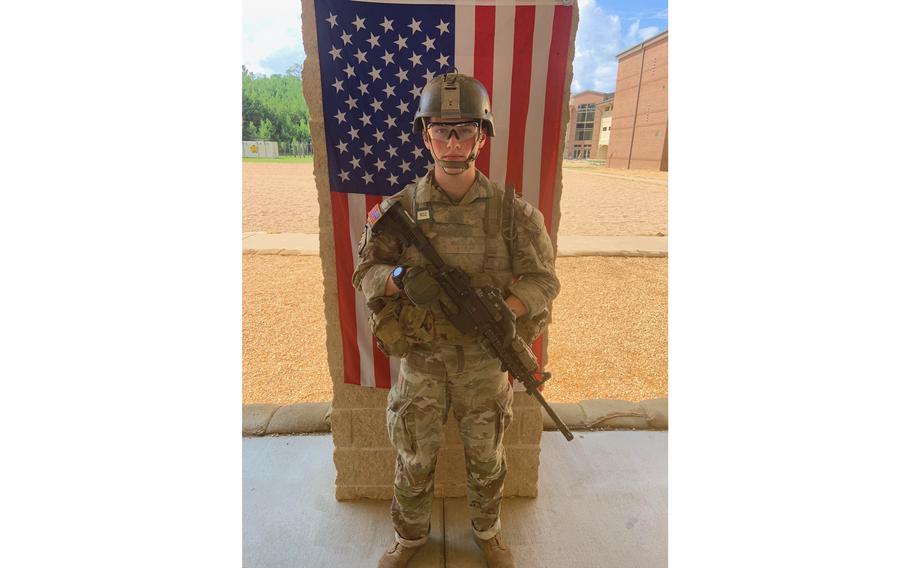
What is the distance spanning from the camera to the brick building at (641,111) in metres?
13.7

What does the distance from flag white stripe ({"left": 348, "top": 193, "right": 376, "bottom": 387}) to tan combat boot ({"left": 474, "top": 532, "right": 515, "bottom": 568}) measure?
1297 mm

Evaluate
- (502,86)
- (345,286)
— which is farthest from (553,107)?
(345,286)

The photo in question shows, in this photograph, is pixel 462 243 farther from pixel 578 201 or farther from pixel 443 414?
pixel 578 201

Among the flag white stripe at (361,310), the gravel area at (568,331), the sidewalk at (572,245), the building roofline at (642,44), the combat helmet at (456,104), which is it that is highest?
the building roofline at (642,44)

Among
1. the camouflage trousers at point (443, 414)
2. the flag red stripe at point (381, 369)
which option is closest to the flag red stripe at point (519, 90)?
the camouflage trousers at point (443, 414)

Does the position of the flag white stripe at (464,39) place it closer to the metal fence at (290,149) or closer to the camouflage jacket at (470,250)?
the camouflage jacket at (470,250)

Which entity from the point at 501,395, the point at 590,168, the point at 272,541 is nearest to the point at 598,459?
the point at 501,395

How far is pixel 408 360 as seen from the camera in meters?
2.70

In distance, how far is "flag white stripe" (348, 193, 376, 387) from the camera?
316 cm

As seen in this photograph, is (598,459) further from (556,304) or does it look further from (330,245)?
(556,304)

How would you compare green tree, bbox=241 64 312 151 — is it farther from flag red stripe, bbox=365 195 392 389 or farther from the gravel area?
flag red stripe, bbox=365 195 392 389

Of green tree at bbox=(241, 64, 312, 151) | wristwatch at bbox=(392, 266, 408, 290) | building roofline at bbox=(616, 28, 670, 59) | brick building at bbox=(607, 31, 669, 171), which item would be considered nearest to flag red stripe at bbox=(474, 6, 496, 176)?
wristwatch at bbox=(392, 266, 408, 290)

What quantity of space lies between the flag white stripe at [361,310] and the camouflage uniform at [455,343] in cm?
69

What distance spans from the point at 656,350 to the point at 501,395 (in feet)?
15.8
